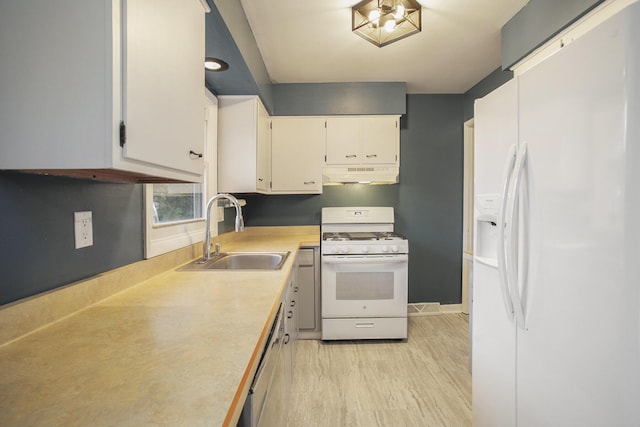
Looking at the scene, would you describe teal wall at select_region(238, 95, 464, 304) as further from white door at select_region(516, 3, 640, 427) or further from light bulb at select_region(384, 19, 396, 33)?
white door at select_region(516, 3, 640, 427)

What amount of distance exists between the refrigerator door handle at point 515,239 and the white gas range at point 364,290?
1.49 m

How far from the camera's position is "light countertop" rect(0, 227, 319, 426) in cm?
49

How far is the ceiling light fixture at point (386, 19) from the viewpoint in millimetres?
1684

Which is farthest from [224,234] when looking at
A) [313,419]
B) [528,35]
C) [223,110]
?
[528,35]

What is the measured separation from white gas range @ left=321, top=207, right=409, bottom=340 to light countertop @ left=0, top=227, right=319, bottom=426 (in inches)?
60.4

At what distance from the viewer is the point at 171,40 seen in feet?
2.93

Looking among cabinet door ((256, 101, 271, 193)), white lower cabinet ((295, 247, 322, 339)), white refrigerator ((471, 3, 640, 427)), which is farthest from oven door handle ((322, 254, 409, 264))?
white refrigerator ((471, 3, 640, 427))

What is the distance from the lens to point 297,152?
293 cm

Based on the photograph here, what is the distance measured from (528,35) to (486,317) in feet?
5.64

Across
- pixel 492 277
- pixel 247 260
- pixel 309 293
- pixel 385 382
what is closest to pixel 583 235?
pixel 492 277

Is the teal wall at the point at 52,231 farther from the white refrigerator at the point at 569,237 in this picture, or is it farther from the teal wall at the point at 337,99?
the teal wall at the point at 337,99

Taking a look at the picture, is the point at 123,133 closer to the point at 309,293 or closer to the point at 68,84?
the point at 68,84

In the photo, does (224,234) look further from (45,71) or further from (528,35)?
(528,35)

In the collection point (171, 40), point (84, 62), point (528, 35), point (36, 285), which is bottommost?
point (36, 285)
